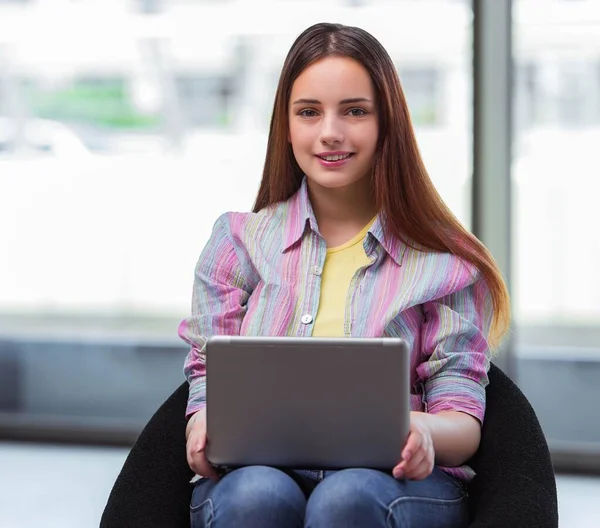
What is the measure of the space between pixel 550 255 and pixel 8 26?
1.87 m

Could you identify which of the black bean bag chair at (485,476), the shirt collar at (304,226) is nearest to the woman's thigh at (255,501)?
the black bean bag chair at (485,476)

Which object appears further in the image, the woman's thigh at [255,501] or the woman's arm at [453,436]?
the woman's arm at [453,436]

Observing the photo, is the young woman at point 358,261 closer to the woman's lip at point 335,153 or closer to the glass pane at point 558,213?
the woman's lip at point 335,153

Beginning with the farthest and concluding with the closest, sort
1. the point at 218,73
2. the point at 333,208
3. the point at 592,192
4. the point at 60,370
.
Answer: the point at 60,370, the point at 218,73, the point at 592,192, the point at 333,208

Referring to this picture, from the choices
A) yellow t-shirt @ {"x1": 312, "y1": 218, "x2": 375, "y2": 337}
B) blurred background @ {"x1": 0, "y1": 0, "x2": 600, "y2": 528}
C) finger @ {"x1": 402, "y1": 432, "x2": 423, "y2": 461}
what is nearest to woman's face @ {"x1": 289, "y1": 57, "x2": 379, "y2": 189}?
yellow t-shirt @ {"x1": 312, "y1": 218, "x2": 375, "y2": 337}

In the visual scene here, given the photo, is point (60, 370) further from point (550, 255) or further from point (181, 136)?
point (550, 255)

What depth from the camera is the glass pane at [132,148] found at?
277 cm

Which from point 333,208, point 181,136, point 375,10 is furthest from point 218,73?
point 333,208

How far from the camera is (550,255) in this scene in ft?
8.90

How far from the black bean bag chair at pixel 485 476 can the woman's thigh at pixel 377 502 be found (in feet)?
0.18

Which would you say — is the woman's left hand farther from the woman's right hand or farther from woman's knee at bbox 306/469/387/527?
the woman's right hand

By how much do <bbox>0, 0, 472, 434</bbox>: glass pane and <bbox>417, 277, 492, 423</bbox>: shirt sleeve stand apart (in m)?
Result: 1.35

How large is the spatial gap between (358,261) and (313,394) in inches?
15.0

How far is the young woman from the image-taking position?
54.0 inches
